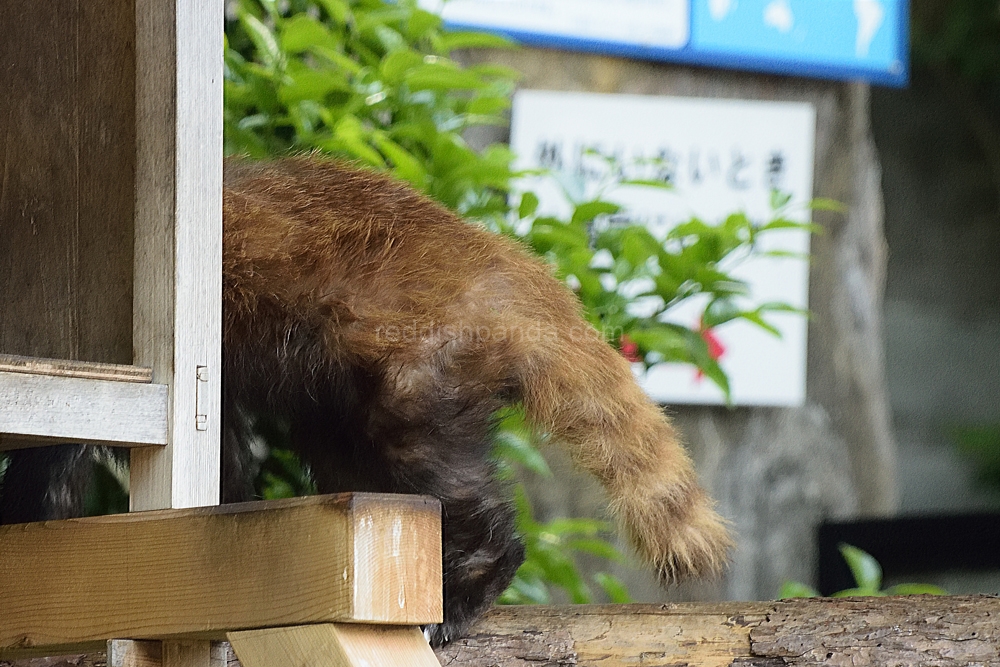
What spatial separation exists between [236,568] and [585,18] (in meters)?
2.27

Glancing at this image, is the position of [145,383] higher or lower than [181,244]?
lower

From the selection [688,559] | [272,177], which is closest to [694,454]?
[688,559]

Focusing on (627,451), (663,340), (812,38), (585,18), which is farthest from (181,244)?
(812,38)

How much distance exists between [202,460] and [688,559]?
77 centimetres

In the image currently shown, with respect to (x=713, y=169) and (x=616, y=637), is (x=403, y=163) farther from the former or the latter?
(x=713, y=169)

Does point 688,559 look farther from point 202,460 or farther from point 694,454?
point 694,454

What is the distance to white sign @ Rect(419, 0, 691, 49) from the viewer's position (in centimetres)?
295

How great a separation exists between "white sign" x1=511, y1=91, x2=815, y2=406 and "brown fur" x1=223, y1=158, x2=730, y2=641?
1.44 meters

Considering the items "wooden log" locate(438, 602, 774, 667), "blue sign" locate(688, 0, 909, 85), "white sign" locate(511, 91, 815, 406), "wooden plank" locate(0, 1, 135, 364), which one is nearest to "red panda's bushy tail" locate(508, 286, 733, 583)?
"wooden log" locate(438, 602, 774, 667)

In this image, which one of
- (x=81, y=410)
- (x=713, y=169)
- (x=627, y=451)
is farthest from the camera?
(x=713, y=169)

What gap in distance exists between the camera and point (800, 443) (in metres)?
3.42

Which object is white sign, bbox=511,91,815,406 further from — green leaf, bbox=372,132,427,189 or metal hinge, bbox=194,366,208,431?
metal hinge, bbox=194,366,208,431

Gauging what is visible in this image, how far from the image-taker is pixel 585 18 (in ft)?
10.0

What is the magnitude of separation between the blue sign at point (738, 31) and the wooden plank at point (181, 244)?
1903mm
